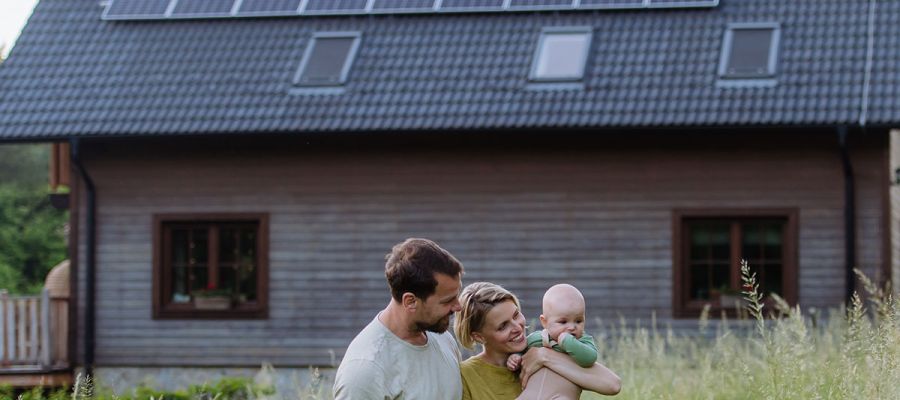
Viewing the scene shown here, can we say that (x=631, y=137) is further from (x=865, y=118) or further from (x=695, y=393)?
(x=695, y=393)

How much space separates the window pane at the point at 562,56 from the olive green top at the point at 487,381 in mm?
11652

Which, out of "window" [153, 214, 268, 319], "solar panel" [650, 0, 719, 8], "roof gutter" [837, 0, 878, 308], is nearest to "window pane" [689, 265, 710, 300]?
"roof gutter" [837, 0, 878, 308]

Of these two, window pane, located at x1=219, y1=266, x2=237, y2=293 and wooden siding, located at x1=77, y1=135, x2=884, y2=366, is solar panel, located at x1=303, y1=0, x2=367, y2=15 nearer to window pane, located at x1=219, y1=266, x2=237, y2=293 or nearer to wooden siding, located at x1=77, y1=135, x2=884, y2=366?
wooden siding, located at x1=77, y1=135, x2=884, y2=366

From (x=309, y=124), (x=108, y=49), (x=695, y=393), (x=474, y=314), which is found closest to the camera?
(x=474, y=314)

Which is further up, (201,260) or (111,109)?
(111,109)

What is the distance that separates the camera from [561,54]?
17469 mm

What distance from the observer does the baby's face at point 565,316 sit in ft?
18.1

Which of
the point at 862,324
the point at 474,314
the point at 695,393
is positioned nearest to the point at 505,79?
the point at 695,393

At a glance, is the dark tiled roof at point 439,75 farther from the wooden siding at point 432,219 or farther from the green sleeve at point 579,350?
the green sleeve at point 579,350

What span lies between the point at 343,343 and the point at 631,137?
13.4ft

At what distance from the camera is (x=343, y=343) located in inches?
693

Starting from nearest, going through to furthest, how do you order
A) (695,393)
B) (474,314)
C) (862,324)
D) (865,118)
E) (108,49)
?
1. (474,314)
2. (862,324)
3. (695,393)
4. (865,118)
5. (108,49)

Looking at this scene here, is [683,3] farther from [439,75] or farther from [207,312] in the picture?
[207,312]

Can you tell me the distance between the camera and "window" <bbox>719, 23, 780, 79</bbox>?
1677 cm
